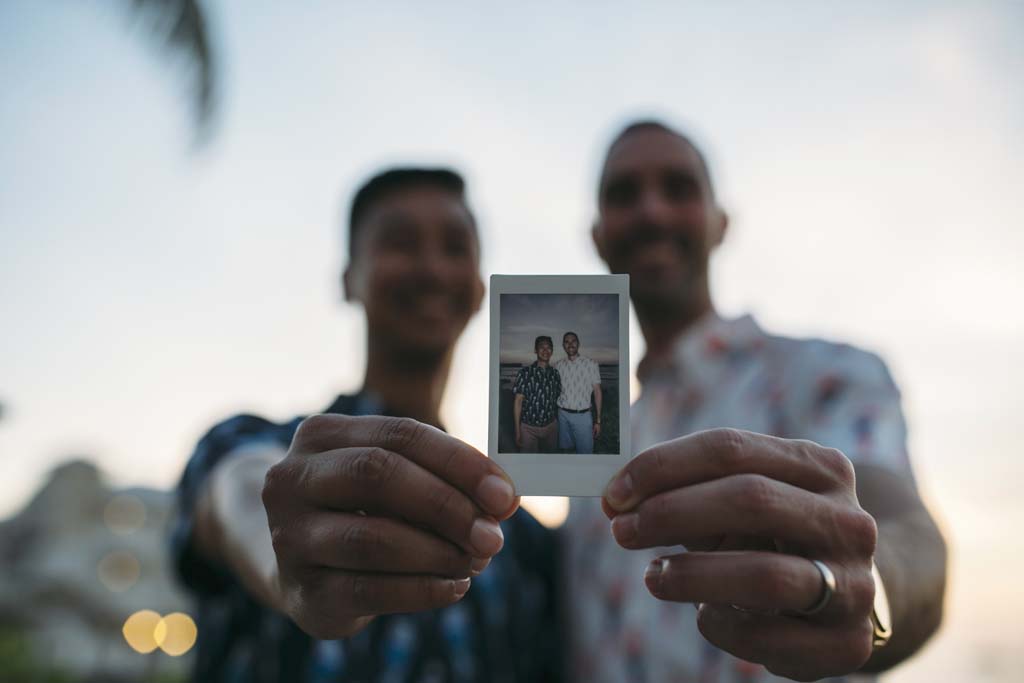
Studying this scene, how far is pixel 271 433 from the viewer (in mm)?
3756

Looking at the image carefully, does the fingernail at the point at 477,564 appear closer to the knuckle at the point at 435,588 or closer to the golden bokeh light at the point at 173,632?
the knuckle at the point at 435,588

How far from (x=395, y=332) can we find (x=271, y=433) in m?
1.22

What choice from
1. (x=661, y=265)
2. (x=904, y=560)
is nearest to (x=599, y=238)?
(x=661, y=265)

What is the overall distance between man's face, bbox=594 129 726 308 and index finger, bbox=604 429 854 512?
299cm

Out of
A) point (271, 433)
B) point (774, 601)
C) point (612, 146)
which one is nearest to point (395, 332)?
point (271, 433)

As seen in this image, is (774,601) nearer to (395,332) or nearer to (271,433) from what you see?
(271,433)

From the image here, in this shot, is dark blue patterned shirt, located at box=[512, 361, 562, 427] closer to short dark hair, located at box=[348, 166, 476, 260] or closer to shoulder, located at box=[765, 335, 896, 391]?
shoulder, located at box=[765, 335, 896, 391]

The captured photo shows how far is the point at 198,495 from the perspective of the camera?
346 centimetres

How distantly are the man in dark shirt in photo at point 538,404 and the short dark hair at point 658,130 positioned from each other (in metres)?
3.55

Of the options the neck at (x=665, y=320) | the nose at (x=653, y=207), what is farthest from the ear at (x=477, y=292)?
the nose at (x=653, y=207)

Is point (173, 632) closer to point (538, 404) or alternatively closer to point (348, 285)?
point (348, 285)

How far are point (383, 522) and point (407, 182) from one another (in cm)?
335

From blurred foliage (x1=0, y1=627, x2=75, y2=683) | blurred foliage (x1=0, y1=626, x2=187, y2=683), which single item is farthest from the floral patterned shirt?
blurred foliage (x1=0, y1=627, x2=75, y2=683)

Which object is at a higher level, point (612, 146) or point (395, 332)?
point (612, 146)
